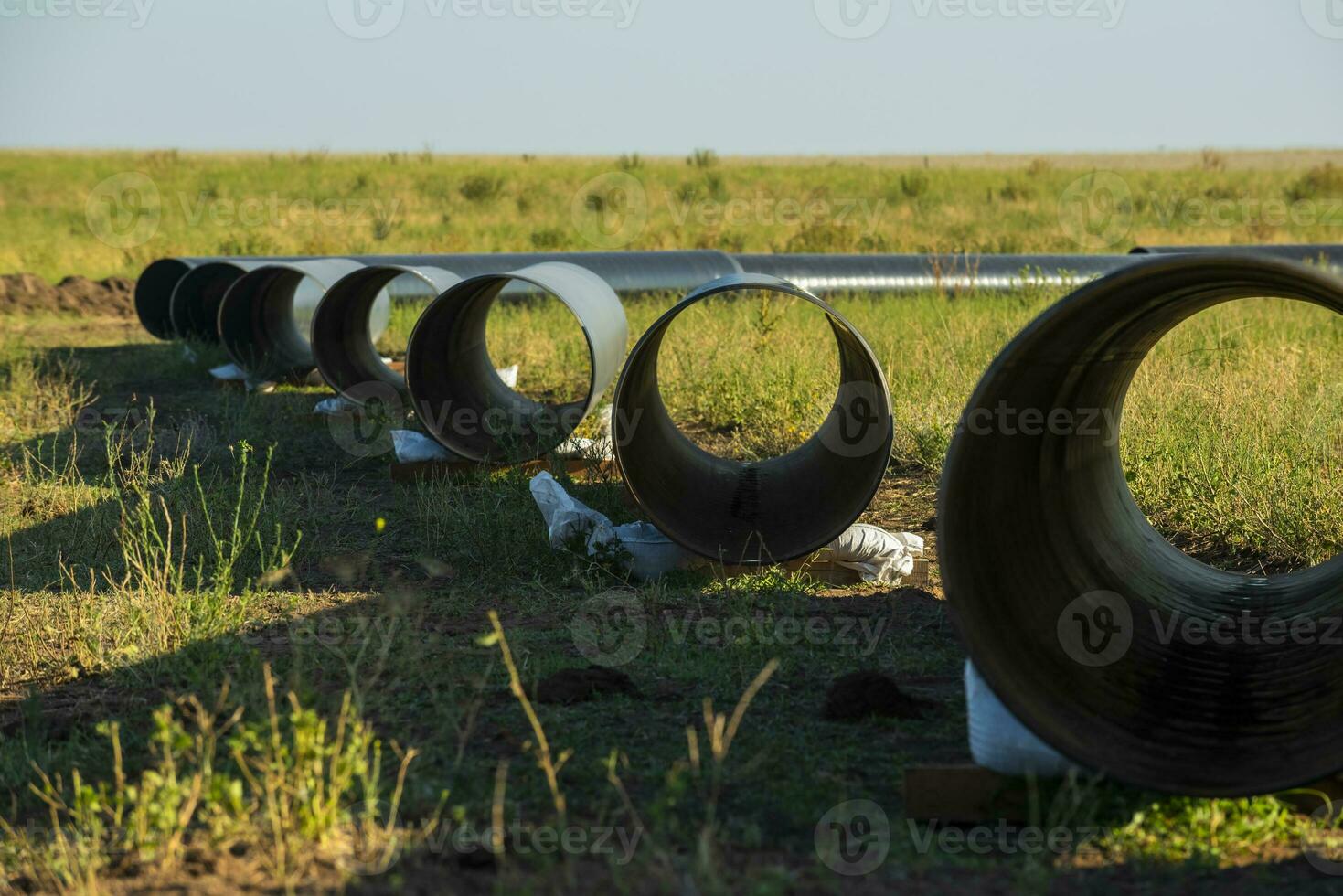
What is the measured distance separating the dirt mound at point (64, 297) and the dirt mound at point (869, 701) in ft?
52.8

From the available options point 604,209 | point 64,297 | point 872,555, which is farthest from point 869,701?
point 604,209

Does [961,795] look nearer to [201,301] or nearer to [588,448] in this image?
[588,448]

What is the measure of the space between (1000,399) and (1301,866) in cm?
142

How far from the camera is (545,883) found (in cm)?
278

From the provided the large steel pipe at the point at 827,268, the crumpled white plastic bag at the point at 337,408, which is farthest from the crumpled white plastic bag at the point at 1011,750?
the large steel pipe at the point at 827,268

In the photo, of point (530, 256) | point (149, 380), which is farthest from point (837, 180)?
point (149, 380)

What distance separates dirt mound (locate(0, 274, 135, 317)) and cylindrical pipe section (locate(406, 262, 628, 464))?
11165 mm

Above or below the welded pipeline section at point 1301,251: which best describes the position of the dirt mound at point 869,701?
below

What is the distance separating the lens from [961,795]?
127 inches

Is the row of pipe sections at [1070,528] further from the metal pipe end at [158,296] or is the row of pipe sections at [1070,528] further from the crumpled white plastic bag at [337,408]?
the metal pipe end at [158,296]

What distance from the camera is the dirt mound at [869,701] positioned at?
3.89 meters

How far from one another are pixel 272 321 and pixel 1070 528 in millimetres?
9791

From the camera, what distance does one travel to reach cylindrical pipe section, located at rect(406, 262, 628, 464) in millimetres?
7172

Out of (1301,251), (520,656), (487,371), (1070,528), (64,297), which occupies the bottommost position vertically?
(520,656)
